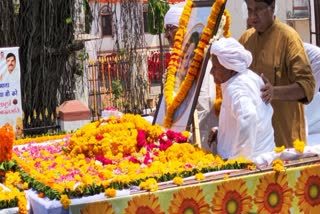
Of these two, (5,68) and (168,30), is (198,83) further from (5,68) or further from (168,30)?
(5,68)

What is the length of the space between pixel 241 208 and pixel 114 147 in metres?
1.09

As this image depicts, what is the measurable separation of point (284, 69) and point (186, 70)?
105 cm

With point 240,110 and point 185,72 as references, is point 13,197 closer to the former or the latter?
point 240,110

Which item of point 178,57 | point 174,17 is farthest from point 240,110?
point 174,17

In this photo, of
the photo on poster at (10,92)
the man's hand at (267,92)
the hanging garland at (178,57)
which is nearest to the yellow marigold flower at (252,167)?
the man's hand at (267,92)

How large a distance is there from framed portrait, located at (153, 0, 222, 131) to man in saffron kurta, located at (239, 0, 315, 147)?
17.5 inches

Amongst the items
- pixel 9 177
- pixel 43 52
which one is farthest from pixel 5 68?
pixel 9 177

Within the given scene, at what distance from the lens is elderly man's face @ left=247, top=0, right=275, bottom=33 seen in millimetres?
5004

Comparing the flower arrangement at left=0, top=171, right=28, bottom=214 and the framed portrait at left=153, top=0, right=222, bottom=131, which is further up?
the framed portrait at left=153, top=0, right=222, bottom=131

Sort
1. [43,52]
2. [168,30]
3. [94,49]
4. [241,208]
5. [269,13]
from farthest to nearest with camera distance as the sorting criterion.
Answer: [94,49], [43,52], [168,30], [269,13], [241,208]

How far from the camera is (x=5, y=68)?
31.0 feet

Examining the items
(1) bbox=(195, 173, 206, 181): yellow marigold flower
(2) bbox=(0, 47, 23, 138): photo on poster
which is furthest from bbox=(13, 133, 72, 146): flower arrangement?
(2) bbox=(0, 47, 23, 138): photo on poster

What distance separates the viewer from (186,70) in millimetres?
5809

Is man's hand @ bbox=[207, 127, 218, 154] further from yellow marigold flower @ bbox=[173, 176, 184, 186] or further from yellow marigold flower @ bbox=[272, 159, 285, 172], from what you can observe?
yellow marigold flower @ bbox=[173, 176, 184, 186]
